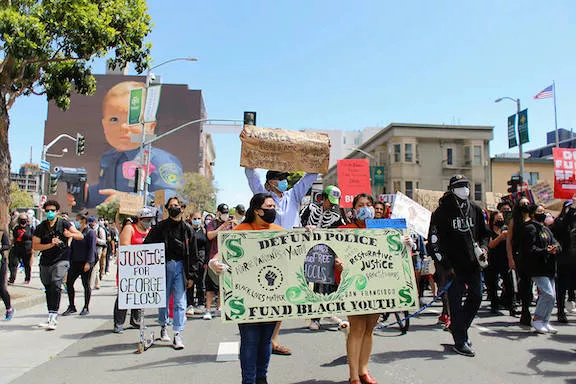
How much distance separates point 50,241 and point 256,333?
17.4 ft

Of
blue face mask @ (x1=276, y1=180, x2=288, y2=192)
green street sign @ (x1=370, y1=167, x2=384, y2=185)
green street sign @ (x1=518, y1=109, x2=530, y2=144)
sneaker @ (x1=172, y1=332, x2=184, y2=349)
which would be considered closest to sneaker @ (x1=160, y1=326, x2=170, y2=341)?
sneaker @ (x1=172, y1=332, x2=184, y2=349)

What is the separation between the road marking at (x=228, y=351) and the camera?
19.9ft

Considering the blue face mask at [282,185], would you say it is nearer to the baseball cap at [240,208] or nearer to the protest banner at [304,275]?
the protest banner at [304,275]

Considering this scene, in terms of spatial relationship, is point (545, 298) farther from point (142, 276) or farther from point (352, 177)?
point (352, 177)

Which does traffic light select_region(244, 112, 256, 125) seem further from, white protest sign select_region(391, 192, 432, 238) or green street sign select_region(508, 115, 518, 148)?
green street sign select_region(508, 115, 518, 148)

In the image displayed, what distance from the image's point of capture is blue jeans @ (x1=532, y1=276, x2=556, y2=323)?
7484mm

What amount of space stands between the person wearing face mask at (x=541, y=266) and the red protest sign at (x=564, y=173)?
6.92m

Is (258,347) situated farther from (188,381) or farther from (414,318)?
(414,318)

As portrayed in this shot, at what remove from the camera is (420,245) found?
9.73 m

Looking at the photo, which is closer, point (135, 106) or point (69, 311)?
point (69, 311)

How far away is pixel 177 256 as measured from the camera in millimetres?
6863

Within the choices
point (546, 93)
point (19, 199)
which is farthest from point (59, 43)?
point (19, 199)

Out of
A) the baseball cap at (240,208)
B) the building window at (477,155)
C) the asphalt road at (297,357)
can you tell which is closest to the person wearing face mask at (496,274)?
the asphalt road at (297,357)

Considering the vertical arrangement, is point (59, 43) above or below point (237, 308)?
above
